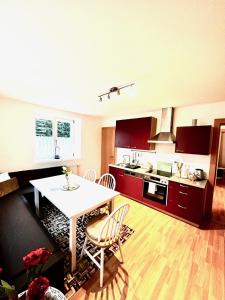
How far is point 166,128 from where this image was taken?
319cm

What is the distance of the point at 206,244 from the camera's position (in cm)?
206

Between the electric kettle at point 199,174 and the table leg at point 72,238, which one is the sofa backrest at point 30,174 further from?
the electric kettle at point 199,174

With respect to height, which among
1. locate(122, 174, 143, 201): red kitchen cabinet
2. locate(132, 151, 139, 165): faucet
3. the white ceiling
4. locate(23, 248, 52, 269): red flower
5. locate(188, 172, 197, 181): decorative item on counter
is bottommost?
locate(122, 174, 143, 201): red kitchen cabinet

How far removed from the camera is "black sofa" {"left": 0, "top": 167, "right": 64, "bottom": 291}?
3.68 ft

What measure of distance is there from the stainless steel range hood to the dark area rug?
198cm

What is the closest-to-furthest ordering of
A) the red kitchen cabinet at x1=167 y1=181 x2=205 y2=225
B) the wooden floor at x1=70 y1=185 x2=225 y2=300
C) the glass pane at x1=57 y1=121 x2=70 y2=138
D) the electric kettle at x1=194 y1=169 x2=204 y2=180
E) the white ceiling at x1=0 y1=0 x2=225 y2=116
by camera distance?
the white ceiling at x1=0 y1=0 x2=225 y2=116, the wooden floor at x1=70 y1=185 x2=225 y2=300, the red kitchen cabinet at x1=167 y1=181 x2=205 y2=225, the electric kettle at x1=194 y1=169 x2=204 y2=180, the glass pane at x1=57 y1=121 x2=70 y2=138

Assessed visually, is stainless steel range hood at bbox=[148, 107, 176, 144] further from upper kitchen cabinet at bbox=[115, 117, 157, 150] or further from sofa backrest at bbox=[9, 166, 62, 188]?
sofa backrest at bbox=[9, 166, 62, 188]

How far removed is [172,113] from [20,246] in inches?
136

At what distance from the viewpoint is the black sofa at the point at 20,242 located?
1.12 m

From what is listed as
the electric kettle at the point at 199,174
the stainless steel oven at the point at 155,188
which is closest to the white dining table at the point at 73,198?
the stainless steel oven at the point at 155,188

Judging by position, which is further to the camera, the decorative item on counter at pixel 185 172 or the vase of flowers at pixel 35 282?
the decorative item on counter at pixel 185 172

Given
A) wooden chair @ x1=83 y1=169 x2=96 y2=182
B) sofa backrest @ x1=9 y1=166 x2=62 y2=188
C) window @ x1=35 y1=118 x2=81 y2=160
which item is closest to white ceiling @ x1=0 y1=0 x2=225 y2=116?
window @ x1=35 y1=118 x2=81 y2=160

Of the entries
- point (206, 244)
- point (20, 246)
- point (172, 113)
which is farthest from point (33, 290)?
point (172, 113)

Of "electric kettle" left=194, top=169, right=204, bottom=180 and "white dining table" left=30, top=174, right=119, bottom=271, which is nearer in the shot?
"white dining table" left=30, top=174, right=119, bottom=271
